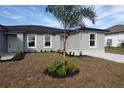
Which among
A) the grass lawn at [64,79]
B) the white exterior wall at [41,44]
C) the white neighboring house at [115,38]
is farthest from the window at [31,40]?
the white neighboring house at [115,38]

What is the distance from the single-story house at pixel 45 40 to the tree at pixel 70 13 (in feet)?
30.1

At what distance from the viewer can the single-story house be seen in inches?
716

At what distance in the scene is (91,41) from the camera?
1905cm

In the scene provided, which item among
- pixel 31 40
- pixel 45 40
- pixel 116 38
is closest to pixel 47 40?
pixel 45 40

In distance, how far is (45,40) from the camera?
19.6 m

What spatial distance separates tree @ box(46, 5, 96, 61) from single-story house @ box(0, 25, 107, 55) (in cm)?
916

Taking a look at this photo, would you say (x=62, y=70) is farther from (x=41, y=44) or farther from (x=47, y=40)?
(x=47, y=40)

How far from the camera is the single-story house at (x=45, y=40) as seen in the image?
18.2 meters

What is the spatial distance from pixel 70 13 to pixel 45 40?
11553mm

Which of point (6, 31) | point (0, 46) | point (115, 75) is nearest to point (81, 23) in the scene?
point (115, 75)

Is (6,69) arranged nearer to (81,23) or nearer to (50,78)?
(50,78)

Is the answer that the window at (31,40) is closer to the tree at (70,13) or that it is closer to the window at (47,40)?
the window at (47,40)

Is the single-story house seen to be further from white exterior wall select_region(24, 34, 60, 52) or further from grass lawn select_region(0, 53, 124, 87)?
grass lawn select_region(0, 53, 124, 87)
